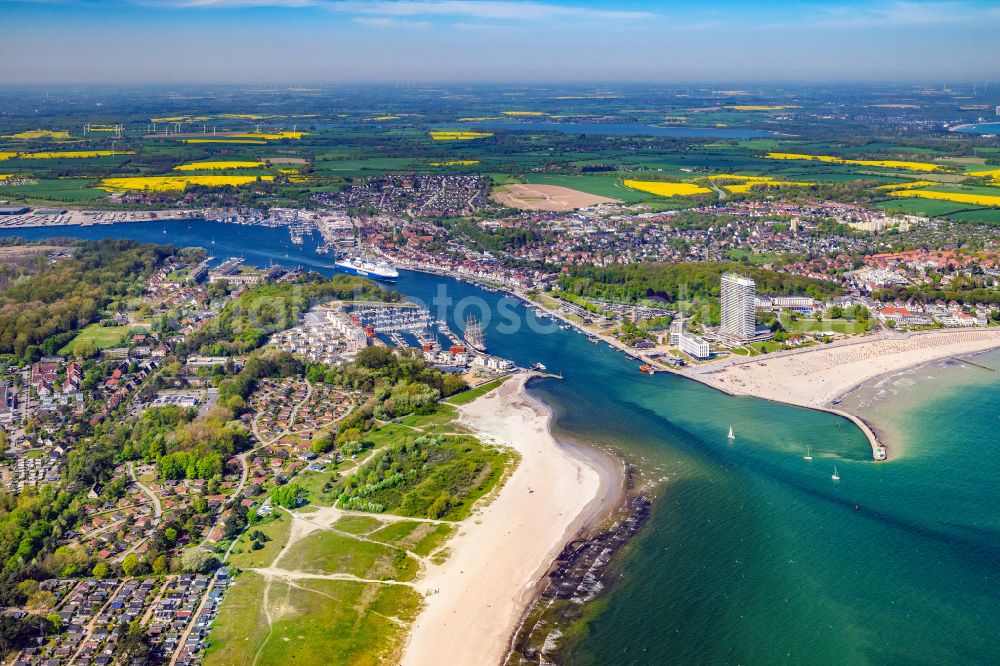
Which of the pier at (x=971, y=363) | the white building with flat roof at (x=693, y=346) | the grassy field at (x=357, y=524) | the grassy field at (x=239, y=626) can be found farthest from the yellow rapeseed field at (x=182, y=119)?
the grassy field at (x=239, y=626)

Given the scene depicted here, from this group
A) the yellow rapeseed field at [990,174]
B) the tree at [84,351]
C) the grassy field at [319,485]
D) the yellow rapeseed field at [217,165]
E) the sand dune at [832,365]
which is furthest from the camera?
the yellow rapeseed field at [217,165]

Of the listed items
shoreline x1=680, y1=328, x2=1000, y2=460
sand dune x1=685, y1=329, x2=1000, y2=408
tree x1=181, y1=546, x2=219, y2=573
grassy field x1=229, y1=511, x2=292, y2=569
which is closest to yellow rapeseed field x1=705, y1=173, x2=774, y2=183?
shoreline x1=680, y1=328, x2=1000, y2=460

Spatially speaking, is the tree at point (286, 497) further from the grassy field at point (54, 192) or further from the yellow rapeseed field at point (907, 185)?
the yellow rapeseed field at point (907, 185)

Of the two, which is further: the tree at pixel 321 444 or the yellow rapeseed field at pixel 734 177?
the yellow rapeseed field at pixel 734 177

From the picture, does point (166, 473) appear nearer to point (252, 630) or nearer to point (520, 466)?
point (252, 630)

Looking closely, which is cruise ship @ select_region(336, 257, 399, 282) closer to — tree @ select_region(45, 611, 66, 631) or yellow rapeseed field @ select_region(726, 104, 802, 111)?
tree @ select_region(45, 611, 66, 631)

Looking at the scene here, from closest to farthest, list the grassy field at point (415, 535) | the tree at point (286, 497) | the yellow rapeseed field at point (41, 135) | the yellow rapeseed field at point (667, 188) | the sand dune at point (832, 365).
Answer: the grassy field at point (415, 535), the tree at point (286, 497), the sand dune at point (832, 365), the yellow rapeseed field at point (667, 188), the yellow rapeseed field at point (41, 135)

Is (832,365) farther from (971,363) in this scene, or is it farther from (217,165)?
(217,165)

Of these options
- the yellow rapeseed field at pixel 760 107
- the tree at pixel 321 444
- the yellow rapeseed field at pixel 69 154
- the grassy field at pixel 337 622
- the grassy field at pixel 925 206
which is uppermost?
the yellow rapeseed field at pixel 760 107
